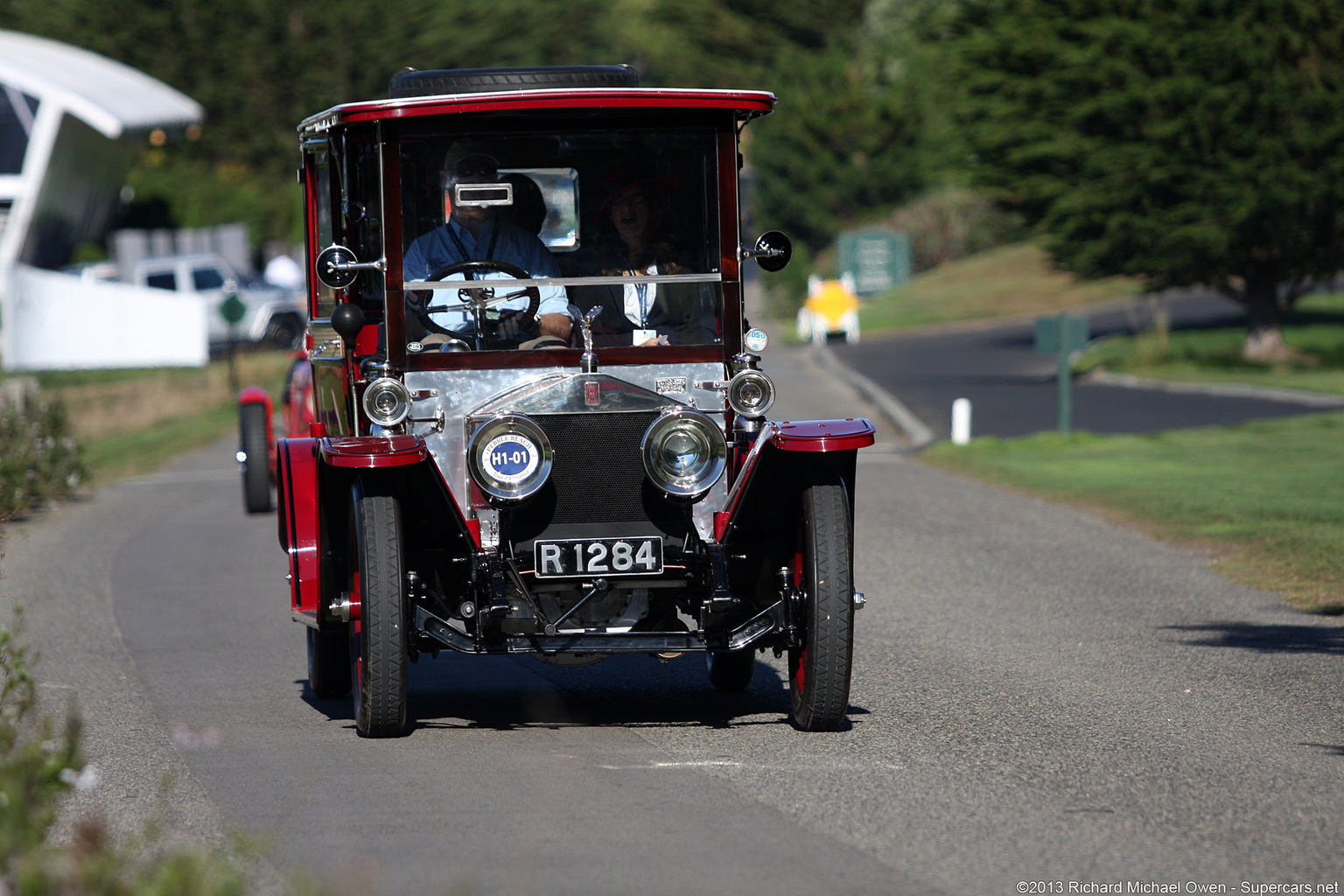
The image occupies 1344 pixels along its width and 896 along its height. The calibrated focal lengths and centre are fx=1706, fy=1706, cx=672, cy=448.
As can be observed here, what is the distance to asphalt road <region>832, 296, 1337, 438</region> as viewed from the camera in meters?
21.3

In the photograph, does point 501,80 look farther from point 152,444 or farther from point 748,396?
point 152,444

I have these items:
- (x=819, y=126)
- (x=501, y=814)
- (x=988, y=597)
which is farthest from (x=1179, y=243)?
(x=819, y=126)

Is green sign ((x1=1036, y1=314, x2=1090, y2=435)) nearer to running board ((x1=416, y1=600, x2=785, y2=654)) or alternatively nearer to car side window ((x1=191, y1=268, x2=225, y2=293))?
running board ((x1=416, y1=600, x2=785, y2=654))

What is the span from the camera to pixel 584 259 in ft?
22.4

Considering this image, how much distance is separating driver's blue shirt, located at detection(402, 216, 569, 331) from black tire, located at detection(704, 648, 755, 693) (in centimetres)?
173

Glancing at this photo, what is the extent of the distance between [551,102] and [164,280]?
34.9 metres

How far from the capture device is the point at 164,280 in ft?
129

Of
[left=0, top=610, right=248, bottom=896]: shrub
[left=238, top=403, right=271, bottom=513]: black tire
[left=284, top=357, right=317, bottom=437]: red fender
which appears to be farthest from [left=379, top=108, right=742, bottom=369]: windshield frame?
[left=238, top=403, right=271, bottom=513]: black tire

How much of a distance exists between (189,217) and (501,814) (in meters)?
52.3

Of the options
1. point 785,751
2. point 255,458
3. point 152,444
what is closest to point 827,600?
point 785,751

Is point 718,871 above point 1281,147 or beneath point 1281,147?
beneath

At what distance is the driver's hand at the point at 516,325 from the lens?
6.74m

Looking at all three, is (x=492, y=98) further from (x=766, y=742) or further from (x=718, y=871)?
(x=718, y=871)

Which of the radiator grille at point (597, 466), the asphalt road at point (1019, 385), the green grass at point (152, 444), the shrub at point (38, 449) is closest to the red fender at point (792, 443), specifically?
the radiator grille at point (597, 466)
